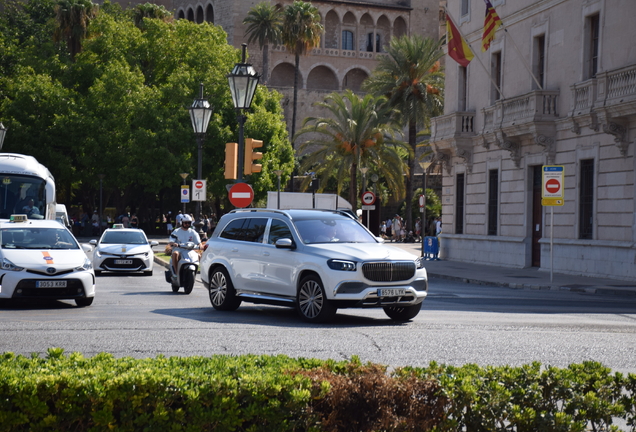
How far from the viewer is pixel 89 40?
5988 centimetres

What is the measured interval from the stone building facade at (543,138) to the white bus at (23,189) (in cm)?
1549

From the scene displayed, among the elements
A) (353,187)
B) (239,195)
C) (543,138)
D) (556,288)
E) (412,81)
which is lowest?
(556,288)

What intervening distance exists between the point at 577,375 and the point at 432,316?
9747mm

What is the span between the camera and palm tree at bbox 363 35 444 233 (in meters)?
53.4

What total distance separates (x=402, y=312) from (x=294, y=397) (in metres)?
9.40

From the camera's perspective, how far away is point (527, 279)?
88.6 feet

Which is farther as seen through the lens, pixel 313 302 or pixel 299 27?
pixel 299 27

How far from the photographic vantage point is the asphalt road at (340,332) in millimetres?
9977

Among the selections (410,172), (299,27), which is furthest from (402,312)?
(299,27)

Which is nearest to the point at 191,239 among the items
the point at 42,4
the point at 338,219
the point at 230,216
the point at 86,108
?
the point at 230,216

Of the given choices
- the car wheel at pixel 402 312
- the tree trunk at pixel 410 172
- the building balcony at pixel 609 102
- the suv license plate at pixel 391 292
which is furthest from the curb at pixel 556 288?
the tree trunk at pixel 410 172

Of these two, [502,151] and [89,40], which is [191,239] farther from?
[89,40]

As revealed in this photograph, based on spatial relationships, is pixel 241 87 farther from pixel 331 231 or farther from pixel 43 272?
pixel 331 231

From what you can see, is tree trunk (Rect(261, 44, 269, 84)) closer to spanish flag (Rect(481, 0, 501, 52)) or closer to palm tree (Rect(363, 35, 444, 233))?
palm tree (Rect(363, 35, 444, 233))
